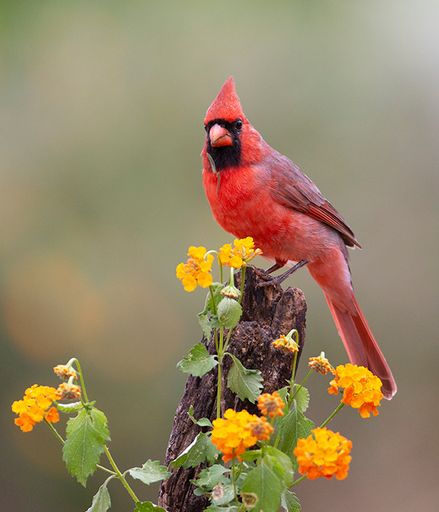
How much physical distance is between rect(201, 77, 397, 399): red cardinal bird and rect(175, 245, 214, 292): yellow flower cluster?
0.87 m

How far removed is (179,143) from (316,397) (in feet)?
3.51

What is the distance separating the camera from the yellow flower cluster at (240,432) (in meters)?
1.26

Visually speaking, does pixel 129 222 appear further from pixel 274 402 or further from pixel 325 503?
pixel 274 402

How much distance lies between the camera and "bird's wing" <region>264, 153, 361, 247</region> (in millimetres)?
2646

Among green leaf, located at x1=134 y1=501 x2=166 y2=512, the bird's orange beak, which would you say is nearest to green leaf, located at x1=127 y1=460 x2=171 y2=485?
green leaf, located at x1=134 y1=501 x2=166 y2=512

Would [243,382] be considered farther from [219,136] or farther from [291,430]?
[219,136]

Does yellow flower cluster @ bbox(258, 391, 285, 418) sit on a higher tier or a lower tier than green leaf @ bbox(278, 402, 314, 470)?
higher

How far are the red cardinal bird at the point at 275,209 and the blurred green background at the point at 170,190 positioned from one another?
410 millimetres

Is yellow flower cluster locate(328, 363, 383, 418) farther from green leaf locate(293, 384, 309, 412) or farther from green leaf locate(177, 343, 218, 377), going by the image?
green leaf locate(177, 343, 218, 377)

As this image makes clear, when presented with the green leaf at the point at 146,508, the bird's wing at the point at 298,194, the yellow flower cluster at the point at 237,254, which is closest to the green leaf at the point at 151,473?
the green leaf at the point at 146,508

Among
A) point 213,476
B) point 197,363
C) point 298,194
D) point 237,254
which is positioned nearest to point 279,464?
point 213,476

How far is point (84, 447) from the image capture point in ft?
4.59

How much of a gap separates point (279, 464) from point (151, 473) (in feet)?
0.93

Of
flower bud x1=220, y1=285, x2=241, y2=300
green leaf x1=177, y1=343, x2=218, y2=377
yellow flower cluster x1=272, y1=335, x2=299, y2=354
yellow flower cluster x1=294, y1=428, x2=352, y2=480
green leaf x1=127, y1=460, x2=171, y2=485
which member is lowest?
green leaf x1=127, y1=460, x2=171, y2=485
